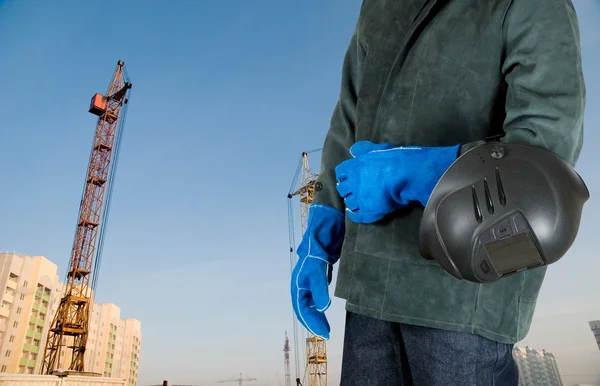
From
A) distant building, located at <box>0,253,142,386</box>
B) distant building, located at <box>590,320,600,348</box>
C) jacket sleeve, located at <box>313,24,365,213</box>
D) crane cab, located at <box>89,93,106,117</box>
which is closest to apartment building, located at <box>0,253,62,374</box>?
distant building, located at <box>0,253,142,386</box>

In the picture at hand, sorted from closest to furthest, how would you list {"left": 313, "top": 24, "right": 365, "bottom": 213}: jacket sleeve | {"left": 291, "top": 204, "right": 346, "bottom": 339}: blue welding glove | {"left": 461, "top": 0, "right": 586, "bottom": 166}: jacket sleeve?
1. {"left": 461, "top": 0, "right": 586, "bottom": 166}: jacket sleeve
2. {"left": 291, "top": 204, "right": 346, "bottom": 339}: blue welding glove
3. {"left": 313, "top": 24, "right": 365, "bottom": 213}: jacket sleeve

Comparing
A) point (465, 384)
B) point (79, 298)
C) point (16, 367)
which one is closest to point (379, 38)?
point (465, 384)

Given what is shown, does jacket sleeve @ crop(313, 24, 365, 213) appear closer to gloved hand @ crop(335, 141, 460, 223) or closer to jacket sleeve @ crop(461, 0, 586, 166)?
gloved hand @ crop(335, 141, 460, 223)

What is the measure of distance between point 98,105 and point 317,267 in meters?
35.0

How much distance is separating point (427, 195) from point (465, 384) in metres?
0.38

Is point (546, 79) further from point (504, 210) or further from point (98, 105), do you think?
point (98, 105)

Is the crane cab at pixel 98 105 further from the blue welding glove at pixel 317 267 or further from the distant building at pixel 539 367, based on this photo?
the distant building at pixel 539 367

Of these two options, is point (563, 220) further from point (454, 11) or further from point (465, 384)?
point (454, 11)

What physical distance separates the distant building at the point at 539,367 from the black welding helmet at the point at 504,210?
86.4 metres

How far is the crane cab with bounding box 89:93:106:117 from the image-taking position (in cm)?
3102

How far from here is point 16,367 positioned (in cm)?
3569

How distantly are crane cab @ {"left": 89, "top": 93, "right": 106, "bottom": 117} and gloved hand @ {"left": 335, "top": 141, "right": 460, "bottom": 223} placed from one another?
34.9m

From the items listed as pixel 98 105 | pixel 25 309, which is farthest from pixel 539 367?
pixel 98 105

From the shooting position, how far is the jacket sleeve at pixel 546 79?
2.37ft
